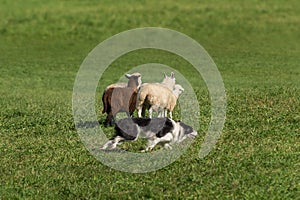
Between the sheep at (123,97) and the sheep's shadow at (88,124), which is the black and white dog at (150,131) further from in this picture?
the sheep's shadow at (88,124)

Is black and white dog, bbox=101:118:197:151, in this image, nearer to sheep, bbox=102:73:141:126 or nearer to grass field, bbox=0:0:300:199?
grass field, bbox=0:0:300:199

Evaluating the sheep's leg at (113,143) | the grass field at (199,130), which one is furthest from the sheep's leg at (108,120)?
the sheep's leg at (113,143)

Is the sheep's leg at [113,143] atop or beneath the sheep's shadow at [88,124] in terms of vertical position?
beneath

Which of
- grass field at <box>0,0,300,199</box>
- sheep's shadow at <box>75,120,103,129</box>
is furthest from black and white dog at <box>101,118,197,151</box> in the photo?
sheep's shadow at <box>75,120,103,129</box>

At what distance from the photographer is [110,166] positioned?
12.2m

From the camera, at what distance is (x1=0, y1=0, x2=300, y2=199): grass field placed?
36.9ft

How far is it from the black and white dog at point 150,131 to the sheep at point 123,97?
1438mm

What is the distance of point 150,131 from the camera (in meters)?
12.5

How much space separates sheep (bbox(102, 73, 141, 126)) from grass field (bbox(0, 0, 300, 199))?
1052 millimetres

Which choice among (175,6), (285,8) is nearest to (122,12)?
(175,6)

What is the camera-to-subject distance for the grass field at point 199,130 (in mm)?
11258

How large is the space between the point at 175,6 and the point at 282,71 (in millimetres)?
19403

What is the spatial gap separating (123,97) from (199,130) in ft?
5.84

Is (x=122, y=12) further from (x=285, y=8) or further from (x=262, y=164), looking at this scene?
(x=262, y=164)
